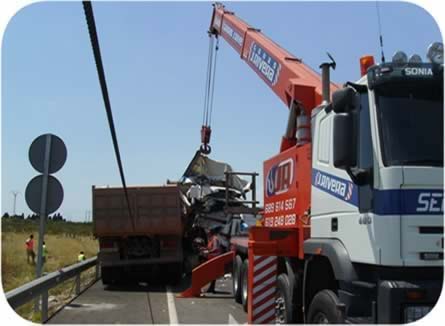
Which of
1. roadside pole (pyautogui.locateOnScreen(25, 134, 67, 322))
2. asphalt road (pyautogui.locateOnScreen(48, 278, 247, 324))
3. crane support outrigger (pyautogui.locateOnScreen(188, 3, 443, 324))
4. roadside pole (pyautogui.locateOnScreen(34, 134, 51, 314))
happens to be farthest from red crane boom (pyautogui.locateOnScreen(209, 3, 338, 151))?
roadside pole (pyautogui.locateOnScreen(34, 134, 51, 314))

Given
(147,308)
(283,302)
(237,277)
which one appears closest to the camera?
(283,302)

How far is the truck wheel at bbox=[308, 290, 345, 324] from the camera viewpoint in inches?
237

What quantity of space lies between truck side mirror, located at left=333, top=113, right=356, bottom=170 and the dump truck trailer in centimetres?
934

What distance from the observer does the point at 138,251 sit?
1538 cm

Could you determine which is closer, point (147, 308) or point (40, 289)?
point (40, 289)

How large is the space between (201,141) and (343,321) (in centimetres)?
1257

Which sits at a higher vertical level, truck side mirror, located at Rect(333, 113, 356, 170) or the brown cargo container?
truck side mirror, located at Rect(333, 113, 356, 170)

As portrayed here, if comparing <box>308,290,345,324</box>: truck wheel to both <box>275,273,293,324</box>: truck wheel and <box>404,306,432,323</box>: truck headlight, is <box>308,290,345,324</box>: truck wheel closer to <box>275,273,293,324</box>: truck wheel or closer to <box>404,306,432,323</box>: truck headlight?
<box>404,306,432,323</box>: truck headlight

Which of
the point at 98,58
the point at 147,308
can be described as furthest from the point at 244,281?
the point at 98,58

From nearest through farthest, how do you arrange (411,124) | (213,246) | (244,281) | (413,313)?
(413,313) < (411,124) < (244,281) < (213,246)

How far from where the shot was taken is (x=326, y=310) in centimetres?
626

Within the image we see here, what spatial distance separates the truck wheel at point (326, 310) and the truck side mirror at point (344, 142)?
146 centimetres

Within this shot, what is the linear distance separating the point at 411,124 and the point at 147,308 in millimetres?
7288

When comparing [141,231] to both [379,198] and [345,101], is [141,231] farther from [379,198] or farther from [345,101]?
[379,198]
